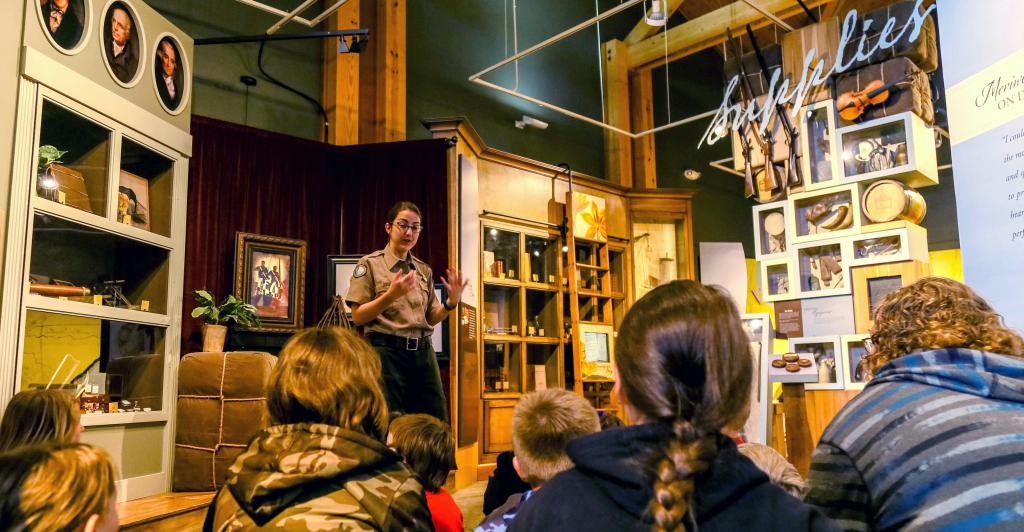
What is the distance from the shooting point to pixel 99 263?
13.7ft

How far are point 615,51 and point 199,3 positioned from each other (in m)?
5.85

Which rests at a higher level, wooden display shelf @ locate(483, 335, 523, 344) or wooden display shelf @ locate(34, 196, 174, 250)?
wooden display shelf @ locate(34, 196, 174, 250)

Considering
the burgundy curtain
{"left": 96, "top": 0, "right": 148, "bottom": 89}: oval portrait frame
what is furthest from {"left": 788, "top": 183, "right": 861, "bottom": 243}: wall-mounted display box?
{"left": 96, "top": 0, "right": 148, "bottom": 89}: oval portrait frame

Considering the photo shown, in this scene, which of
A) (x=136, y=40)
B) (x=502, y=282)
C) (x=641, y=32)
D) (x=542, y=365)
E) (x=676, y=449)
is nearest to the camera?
(x=676, y=449)

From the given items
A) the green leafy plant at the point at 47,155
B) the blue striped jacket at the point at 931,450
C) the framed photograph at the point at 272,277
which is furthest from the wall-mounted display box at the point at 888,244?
the green leafy plant at the point at 47,155

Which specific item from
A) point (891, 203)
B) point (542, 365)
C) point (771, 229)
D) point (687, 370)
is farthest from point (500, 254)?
point (687, 370)

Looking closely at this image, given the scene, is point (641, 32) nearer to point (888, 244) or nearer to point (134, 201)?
point (888, 244)

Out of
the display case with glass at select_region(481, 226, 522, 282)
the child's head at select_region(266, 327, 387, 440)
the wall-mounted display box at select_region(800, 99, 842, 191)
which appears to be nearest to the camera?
the child's head at select_region(266, 327, 387, 440)

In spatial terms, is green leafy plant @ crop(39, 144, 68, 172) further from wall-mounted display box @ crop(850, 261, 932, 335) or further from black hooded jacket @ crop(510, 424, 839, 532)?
wall-mounted display box @ crop(850, 261, 932, 335)

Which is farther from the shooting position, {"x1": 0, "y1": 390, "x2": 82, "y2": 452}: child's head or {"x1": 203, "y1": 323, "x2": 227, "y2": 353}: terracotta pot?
{"x1": 203, "y1": 323, "x2": 227, "y2": 353}: terracotta pot

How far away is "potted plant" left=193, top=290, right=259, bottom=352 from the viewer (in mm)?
4902

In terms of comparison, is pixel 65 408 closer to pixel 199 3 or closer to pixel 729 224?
pixel 199 3

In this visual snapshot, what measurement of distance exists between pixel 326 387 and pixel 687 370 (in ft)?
2.59

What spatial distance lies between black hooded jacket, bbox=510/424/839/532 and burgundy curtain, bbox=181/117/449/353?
15.7ft
